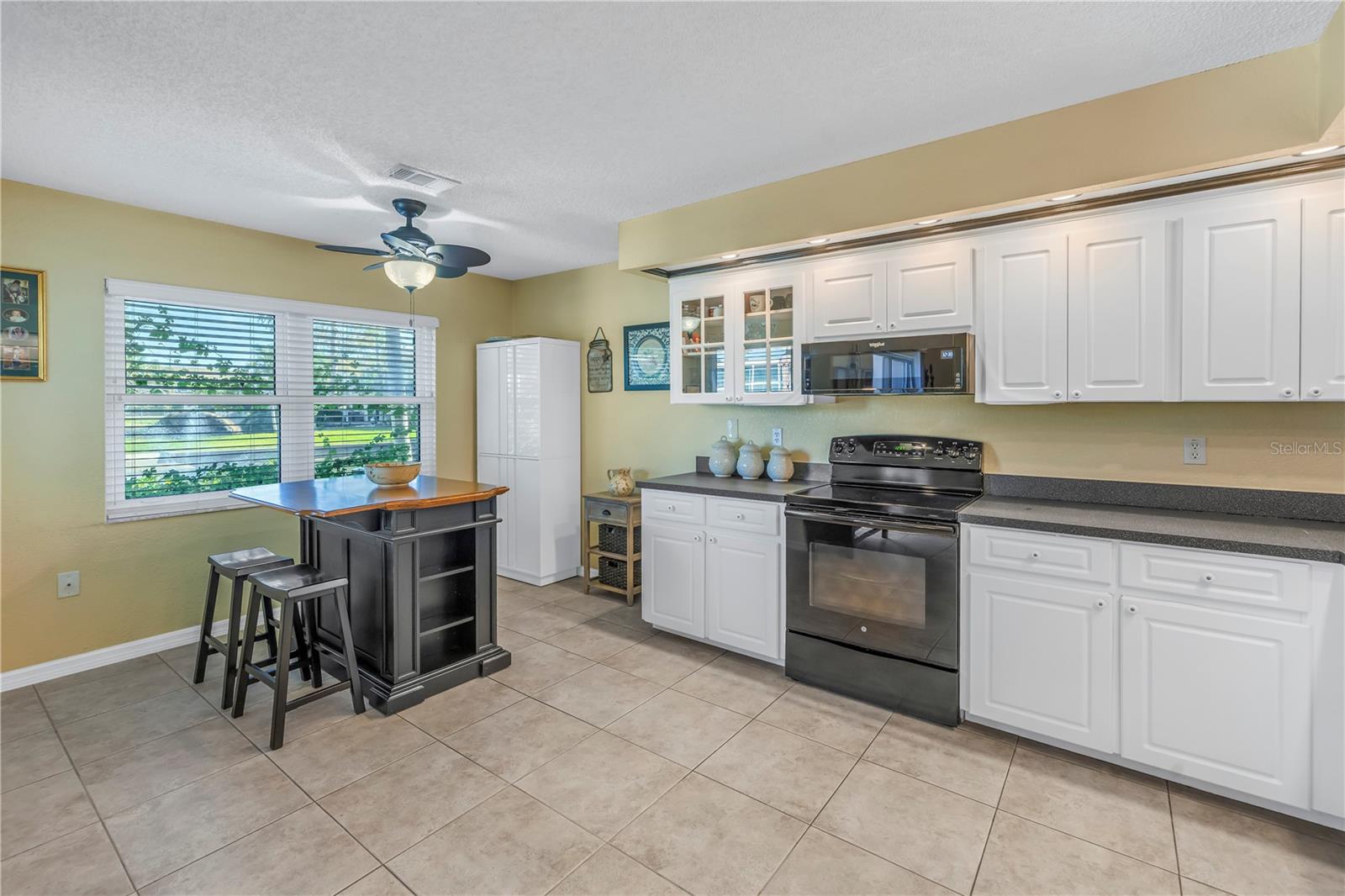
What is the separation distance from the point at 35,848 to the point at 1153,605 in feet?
12.5

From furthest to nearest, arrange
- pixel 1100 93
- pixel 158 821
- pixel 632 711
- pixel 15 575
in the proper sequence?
pixel 15 575 → pixel 632 711 → pixel 1100 93 → pixel 158 821

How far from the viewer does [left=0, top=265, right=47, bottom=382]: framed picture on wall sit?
3094mm

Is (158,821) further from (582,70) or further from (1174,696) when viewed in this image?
(1174,696)

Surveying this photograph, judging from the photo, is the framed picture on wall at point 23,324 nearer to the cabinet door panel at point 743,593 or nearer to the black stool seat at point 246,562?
the black stool seat at point 246,562

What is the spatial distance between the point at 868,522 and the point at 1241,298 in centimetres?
157

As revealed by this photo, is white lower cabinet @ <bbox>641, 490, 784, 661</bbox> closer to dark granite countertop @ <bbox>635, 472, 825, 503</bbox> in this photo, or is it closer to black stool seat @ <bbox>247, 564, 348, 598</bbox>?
dark granite countertop @ <bbox>635, 472, 825, 503</bbox>

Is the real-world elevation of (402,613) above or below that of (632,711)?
above

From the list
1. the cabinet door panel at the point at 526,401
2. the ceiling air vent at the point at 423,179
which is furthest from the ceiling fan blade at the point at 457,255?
the cabinet door panel at the point at 526,401

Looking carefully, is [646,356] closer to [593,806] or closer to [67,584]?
[593,806]

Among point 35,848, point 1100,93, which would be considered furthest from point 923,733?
point 35,848

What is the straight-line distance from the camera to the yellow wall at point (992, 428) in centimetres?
248

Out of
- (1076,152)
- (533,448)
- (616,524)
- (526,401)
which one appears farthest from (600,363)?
(1076,152)

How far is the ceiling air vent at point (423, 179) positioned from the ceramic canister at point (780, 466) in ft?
7.44

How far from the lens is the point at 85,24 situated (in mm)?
1881
